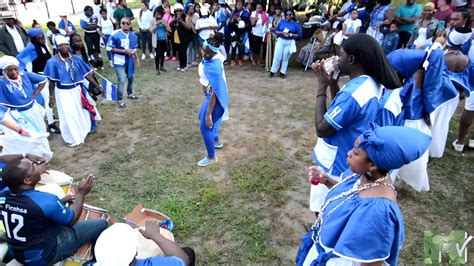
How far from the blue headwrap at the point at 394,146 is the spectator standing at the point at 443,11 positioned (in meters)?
7.86

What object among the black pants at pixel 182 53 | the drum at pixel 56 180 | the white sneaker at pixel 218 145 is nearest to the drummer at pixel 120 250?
the drum at pixel 56 180

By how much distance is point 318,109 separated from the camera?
2.86m

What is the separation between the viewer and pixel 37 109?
540 cm

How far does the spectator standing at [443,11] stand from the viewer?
8.24m

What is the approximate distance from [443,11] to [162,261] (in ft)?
28.7

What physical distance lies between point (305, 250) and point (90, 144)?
4971mm

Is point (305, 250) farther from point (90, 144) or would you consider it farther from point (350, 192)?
point (90, 144)

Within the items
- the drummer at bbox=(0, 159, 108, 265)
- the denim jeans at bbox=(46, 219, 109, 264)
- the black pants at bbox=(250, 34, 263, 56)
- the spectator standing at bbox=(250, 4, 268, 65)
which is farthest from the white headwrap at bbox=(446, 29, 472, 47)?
the black pants at bbox=(250, 34, 263, 56)

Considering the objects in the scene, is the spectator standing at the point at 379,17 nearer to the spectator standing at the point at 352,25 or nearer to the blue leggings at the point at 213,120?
the spectator standing at the point at 352,25

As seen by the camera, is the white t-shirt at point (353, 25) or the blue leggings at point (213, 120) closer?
the blue leggings at point (213, 120)

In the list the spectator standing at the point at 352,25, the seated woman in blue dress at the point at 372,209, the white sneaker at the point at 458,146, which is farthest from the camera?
the spectator standing at the point at 352,25

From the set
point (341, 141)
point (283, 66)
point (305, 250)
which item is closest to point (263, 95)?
point (283, 66)

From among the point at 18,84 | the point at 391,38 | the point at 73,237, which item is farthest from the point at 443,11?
the point at 73,237

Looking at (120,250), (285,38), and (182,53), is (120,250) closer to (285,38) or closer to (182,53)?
(285,38)
